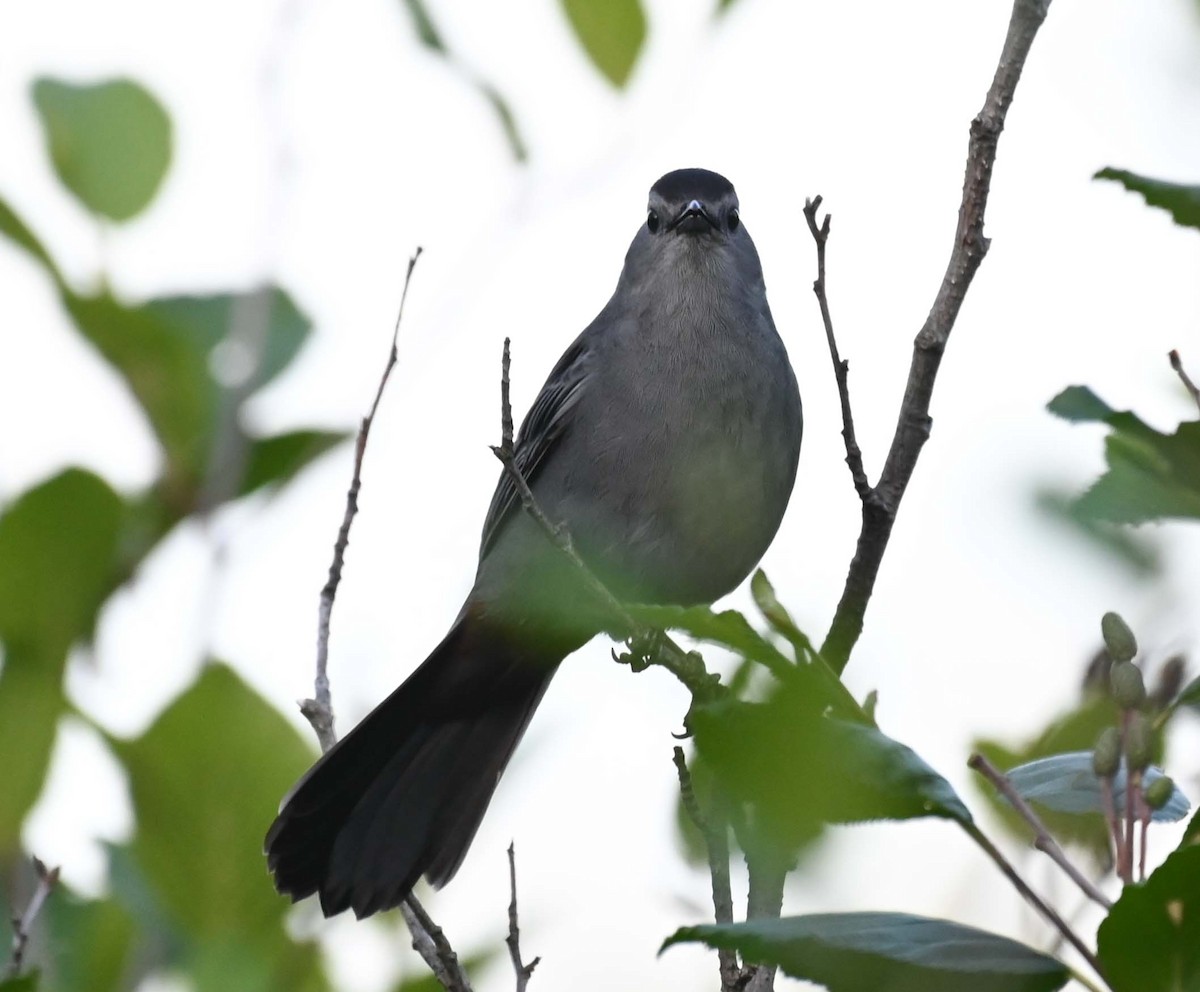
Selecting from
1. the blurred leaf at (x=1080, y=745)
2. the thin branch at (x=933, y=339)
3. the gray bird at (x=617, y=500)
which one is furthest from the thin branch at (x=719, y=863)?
the gray bird at (x=617, y=500)

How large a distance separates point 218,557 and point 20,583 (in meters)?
0.33

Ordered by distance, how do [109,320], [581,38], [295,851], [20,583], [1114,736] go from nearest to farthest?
[1114,736] → [20,583] → [109,320] → [581,38] → [295,851]

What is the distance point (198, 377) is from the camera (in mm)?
3031

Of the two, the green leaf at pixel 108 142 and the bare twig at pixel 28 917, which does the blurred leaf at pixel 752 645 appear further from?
the green leaf at pixel 108 142

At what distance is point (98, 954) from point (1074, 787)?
1766 millimetres

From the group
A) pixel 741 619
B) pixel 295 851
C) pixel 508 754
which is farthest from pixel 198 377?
pixel 508 754

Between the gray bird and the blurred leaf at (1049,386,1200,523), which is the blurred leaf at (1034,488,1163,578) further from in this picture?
the gray bird

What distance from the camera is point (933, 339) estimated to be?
2.91 meters

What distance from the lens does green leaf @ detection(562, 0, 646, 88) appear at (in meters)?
3.24

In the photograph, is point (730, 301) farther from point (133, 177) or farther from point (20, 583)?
point (20, 583)

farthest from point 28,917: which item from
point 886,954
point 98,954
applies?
point 886,954

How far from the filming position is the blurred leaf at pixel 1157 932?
1235mm

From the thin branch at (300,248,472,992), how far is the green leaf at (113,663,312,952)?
287mm

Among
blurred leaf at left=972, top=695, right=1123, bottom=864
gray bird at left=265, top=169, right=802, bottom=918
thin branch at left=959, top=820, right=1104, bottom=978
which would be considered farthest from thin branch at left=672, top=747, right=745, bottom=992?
thin branch at left=959, top=820, right=1104, bottom=978
